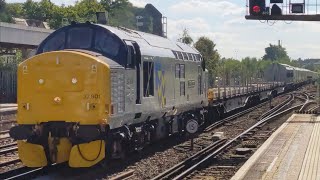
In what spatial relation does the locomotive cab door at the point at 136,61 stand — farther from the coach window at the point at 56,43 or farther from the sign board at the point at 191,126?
the sign board at the point at 191,126

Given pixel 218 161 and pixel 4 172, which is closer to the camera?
pixel 4 172

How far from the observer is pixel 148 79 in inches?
567

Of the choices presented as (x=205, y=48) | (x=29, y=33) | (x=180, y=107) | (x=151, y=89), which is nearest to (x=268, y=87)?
(x=205, y=48)

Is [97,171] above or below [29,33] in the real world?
below

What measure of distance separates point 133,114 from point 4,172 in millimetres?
3483

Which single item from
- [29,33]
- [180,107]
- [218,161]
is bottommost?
[218,161]

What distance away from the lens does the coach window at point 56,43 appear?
43.4 ft

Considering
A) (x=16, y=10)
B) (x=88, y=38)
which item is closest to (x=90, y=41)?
(x=88, y=38)

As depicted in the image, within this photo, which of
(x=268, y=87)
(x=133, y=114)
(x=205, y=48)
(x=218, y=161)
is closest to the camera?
(x=133, y=114)

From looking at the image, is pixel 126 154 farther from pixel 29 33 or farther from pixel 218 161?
pixel 29 33

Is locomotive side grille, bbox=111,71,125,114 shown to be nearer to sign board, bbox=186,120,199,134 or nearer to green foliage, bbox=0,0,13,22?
sign board, bbox=186,120,199,134

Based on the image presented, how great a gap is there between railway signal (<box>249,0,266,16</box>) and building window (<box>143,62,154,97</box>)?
776 cm

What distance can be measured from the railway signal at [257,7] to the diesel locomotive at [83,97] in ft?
26.0

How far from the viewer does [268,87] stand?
1951 inches
